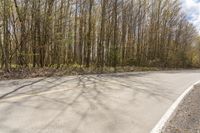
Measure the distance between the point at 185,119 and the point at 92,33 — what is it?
3058 centimetres

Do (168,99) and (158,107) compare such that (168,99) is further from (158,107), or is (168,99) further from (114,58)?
(114,58)

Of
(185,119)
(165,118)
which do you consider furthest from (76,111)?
(185,119)

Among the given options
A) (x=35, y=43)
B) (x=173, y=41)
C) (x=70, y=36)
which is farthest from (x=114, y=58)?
(x=173, y=41)

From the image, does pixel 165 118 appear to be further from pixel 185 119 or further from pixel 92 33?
pixel 92 33

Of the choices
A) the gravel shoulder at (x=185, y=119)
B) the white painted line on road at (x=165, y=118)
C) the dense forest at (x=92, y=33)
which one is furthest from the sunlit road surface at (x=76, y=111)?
the dense forest at (x=92, y=33)

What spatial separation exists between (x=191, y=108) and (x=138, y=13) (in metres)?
36.7

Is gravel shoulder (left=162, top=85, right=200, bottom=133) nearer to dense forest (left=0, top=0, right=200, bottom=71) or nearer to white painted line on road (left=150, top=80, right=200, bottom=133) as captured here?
white painted line on road (left=150, top=80, right=200, bottom=133)

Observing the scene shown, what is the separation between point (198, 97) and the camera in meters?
12.7

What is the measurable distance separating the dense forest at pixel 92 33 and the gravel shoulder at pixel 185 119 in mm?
12249

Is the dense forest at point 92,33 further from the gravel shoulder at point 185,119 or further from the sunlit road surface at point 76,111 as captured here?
the gravel shoulder at point 185,119

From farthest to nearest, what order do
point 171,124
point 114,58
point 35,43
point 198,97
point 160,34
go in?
1. point 160,34
2. point 114,58
3. point 35,43
4. point 198,97
5. point 171,124

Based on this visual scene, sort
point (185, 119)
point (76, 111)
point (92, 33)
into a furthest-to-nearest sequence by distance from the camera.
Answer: point (92, 33)
point (185, 119)
point (76, 111)

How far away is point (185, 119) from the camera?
8281mm

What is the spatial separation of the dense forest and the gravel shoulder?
12.2 meters
